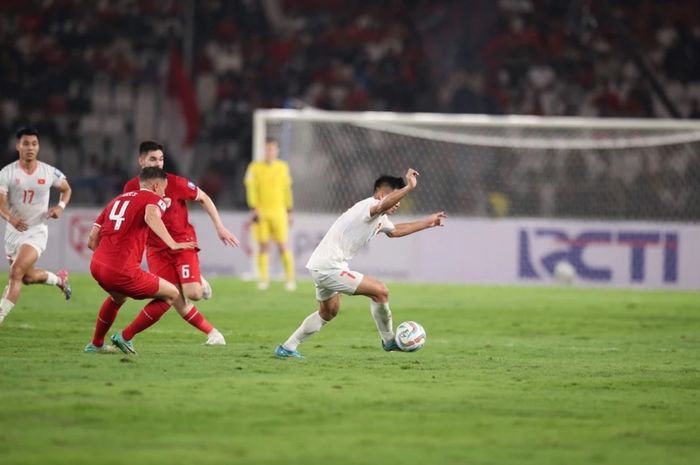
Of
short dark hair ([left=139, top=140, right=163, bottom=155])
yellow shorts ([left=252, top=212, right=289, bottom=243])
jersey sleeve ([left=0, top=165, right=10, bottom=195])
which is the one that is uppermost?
yellow shorts ([left=252, top=212, right=289, bottom=243])

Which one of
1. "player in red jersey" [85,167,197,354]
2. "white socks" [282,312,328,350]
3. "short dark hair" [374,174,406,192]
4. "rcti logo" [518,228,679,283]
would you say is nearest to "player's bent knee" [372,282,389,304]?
"white socks" [282,312,328,350]

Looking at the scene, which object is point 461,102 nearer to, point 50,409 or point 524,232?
point 524,232

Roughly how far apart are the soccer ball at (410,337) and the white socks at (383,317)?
99 mm

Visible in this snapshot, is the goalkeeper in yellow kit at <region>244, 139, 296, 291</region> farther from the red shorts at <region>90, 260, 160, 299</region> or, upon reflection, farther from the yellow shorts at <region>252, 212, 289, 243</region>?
the red shorts at <region>90, 260, 160, 299</region>

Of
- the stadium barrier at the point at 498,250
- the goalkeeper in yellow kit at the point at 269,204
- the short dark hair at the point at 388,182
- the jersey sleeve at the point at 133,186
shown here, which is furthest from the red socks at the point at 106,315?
the stadium barrier at the point at 498,250

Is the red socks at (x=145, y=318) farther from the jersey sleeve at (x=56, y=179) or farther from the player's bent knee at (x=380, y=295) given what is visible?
the jersey sleeve at (x=56, y=179)

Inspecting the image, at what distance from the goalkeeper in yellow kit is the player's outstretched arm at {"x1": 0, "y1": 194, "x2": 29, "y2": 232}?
830 cm

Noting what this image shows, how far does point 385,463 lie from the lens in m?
6.39

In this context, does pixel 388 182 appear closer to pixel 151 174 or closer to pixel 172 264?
pixel 151 174

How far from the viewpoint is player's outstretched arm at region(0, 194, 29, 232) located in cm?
1302

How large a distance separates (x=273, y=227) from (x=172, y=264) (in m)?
9.55

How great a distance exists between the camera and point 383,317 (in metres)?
11.4

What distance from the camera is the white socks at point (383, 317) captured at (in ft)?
37.0

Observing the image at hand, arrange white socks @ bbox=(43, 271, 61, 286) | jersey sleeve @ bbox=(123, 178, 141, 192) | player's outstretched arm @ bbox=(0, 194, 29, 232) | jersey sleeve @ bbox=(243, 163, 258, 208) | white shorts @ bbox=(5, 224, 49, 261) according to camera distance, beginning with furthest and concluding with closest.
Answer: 1. jersey sleeve @ bbox=(243, 163, 258, 208)
2. white socks @ bbox=(43, 271, 61, 286)
3. white shorts @ bbox=(5, 224, 49, 261)
4. player's outstretched arm @ bbox=(0, 194, 29, 232)
5. jersey sleeve @ bbox=(123, 178, 141, 192)
